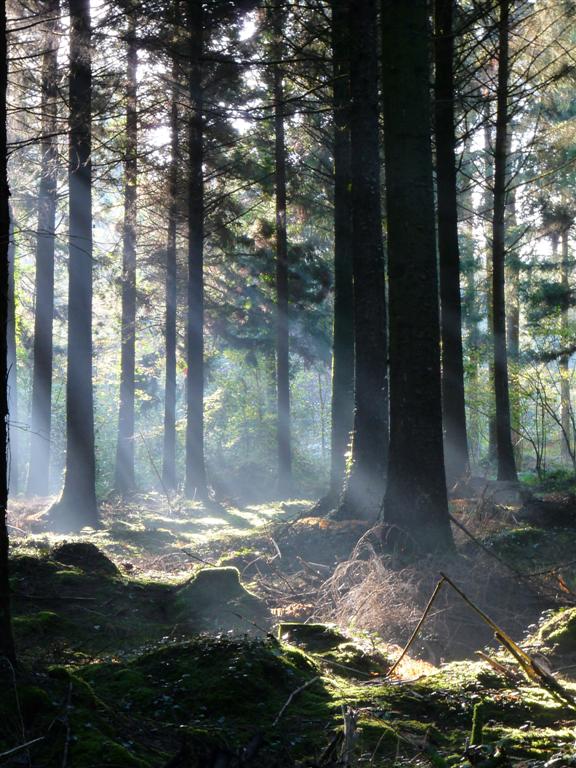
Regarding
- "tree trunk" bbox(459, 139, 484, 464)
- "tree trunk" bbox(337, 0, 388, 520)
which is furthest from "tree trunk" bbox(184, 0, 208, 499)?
"tree trunk" bbox(459, 139, 484, 464)

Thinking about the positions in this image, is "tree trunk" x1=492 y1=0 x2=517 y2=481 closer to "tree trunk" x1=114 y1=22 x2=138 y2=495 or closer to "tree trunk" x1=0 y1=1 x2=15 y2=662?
"tree trunk" x1=114 y1=22 x2=138 y2=495

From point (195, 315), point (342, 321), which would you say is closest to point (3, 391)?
point (342, 321)

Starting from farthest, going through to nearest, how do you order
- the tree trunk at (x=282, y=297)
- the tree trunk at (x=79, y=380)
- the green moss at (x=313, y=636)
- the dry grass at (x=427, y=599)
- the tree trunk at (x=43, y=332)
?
the tree trunk at (x=282, y=297)
the tree trunk at (x=43, y=332)
the tree trunk at (x=79, y=380)
the dry grass at (x=427, y=599)
the green moss at (x=313, y=636)

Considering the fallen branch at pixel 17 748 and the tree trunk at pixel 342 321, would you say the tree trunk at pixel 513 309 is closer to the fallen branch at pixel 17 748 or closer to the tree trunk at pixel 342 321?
the tree trunk at pixel 342 321

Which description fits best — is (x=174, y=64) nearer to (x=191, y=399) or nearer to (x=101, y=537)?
(x=191, y=399)

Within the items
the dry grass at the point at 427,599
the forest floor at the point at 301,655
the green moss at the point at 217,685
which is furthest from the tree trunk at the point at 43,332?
the green moss at the point at 217,685

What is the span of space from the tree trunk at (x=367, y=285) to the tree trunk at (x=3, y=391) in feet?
24.6

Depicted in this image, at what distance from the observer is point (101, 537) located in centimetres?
1337

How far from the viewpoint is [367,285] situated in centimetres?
1114

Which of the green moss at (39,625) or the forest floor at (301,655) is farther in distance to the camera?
the green moss at (39,625)

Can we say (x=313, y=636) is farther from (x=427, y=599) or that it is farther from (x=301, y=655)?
(x=427, y=599)

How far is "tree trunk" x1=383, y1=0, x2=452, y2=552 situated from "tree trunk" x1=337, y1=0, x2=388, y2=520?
2.40 m

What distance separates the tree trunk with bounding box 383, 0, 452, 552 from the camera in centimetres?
811

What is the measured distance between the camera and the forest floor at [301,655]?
3037 millimetres
